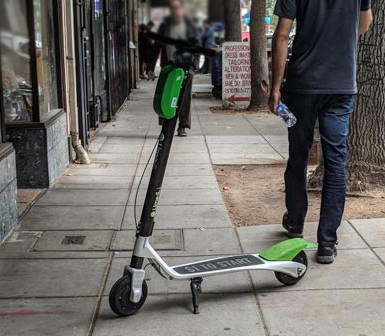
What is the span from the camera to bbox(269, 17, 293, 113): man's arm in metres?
4.36

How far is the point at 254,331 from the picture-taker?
11.5ft

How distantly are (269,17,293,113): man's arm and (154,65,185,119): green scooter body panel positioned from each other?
1.14 m

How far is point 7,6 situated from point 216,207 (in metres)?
2.63

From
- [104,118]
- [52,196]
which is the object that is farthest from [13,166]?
[104,118]

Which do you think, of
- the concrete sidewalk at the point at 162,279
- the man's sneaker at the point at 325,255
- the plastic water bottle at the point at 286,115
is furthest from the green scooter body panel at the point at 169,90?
the man's sneaker at the point at 325,255

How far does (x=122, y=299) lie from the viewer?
357 centimetres

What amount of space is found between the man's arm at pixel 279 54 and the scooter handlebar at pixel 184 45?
1160 mm

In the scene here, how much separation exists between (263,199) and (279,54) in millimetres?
2219

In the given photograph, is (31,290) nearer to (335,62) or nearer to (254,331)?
(254,331)

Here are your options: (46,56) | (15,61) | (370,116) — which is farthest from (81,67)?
(370,116)

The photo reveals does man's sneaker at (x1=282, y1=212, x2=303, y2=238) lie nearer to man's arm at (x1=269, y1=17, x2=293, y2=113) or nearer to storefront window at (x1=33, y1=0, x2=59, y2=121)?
man's arm at (x1=269, y1=17, x2=293, y2=113)

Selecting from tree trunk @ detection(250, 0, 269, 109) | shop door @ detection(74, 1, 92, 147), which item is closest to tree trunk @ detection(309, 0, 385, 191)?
shop door @ detection(74, 1, 92, 147)

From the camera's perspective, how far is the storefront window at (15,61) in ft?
19.2

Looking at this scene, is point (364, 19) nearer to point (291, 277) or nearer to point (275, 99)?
point (275, 99)
